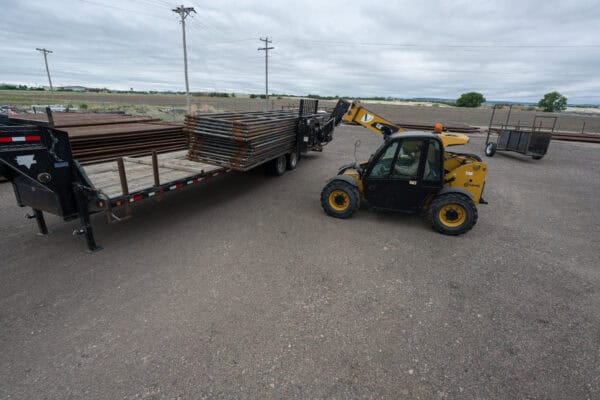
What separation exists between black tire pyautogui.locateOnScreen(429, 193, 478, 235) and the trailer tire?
495 cm

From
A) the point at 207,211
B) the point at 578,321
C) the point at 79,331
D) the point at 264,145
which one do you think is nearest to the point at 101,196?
the point at 79,331

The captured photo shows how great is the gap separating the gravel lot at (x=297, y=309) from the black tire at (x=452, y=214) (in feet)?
0.83

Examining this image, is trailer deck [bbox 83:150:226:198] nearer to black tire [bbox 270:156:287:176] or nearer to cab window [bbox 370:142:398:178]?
black tire [bbox 270:156:287:176]

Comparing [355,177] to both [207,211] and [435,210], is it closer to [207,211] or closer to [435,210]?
[435,210]

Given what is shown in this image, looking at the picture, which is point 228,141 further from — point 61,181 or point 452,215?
point 452,215

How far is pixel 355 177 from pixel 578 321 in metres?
4.09

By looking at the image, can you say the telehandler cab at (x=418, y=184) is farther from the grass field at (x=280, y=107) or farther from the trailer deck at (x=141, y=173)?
the grass field at (x=280, y=107)

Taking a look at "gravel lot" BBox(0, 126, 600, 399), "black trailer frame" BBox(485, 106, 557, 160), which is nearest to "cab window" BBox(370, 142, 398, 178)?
"gravel lot" BBox(0, 126, 600, 399)

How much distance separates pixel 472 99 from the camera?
256 feet

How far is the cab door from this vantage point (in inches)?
218

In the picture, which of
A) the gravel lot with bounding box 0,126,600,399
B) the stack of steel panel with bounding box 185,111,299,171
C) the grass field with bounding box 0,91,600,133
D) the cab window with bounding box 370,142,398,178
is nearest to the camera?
the gravel lot with bounding box 0,126,600,399

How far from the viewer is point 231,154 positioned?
6582mm

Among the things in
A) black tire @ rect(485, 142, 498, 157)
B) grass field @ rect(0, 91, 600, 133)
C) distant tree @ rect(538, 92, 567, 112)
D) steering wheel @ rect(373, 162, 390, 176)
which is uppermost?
distant tree @ rect(538, 92, 567, 112)

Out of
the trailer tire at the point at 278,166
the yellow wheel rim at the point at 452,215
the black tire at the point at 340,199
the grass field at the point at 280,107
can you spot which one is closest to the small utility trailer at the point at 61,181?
the black tire at the point at 340,199
